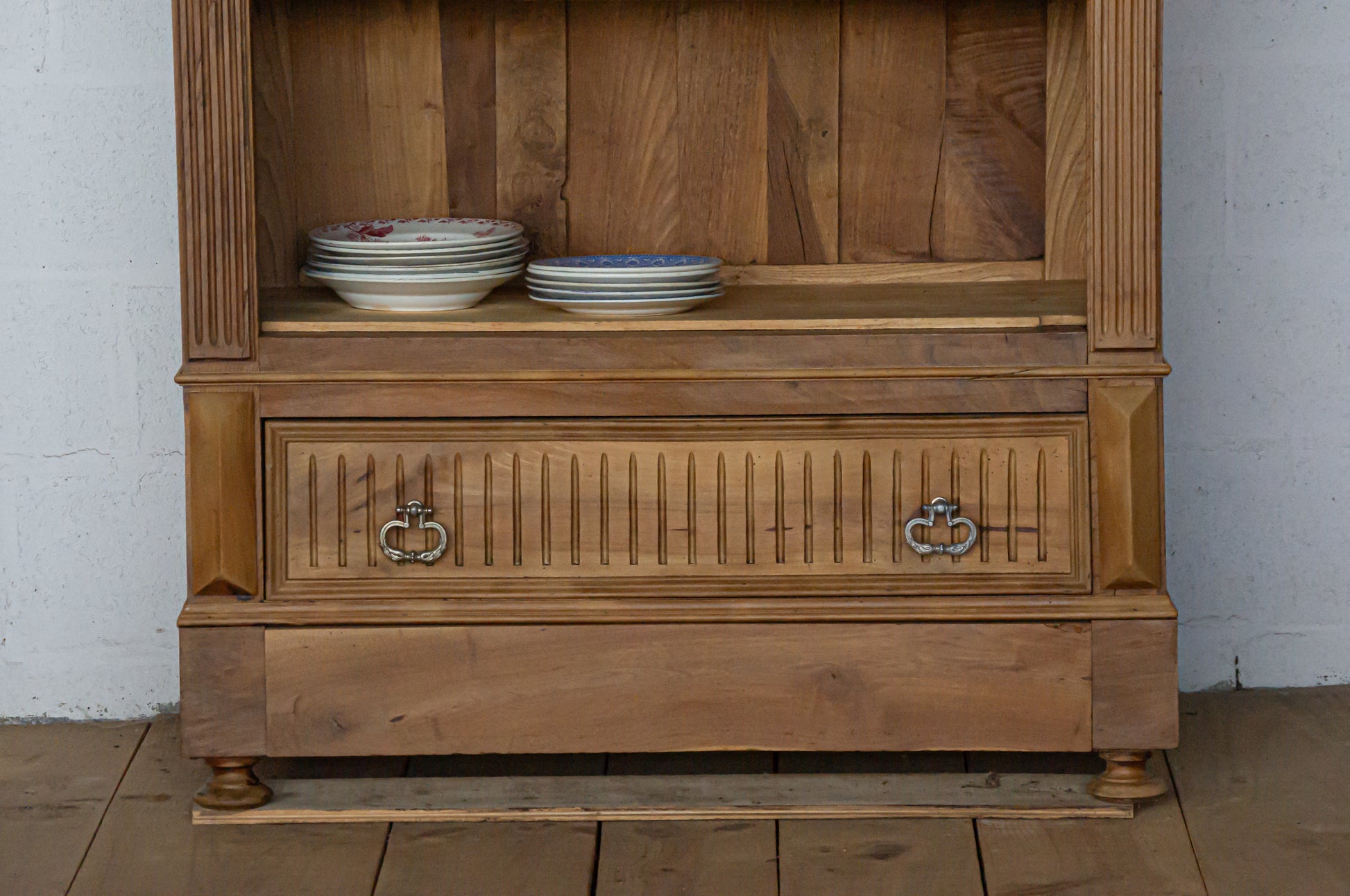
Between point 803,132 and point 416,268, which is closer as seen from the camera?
point 416,268

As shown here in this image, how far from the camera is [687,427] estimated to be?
1826mm

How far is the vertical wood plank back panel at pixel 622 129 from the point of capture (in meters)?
2.11

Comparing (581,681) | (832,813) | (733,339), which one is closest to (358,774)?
(581,681)

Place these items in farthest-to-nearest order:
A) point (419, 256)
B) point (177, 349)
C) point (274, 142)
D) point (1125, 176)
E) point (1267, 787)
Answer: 1. point (177, 349)
2. point (274, 142)
3. point (1267, 787)
4. point (419, 256)
5. point (1125, 176)

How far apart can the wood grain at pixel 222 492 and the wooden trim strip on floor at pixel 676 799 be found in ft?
0.98

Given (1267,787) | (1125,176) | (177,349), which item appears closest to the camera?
(1125,176)

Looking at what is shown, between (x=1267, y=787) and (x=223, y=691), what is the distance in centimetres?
137

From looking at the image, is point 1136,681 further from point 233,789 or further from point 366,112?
point 366,112

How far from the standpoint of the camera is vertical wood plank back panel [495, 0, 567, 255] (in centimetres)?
211

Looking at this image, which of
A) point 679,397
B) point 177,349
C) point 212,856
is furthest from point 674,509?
point 177,349

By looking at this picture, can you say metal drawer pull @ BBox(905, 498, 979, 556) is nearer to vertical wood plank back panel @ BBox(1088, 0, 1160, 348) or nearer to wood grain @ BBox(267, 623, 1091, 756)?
wood grain @ BBox(267, 623, 1091, 756)

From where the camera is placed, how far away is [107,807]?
197 centimetres

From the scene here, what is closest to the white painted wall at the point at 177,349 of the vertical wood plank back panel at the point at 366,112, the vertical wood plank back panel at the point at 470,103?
the vertical wood plank back panel at the point at 366,112

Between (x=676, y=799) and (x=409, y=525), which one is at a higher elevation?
(x=409, y=525)
